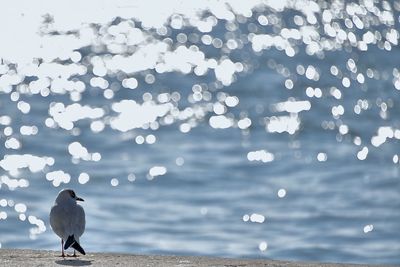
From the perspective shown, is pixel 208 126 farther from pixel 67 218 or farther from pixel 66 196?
pixel 67 218

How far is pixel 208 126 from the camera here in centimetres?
3356

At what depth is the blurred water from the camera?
2795 cm

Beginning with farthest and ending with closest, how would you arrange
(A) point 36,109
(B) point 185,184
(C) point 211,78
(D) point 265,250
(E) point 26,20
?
1. (E) point 26,20
2. (C) point 211,78
3. (A) point 36,109
4. (B) point 185,184
5. (D) point 265,250

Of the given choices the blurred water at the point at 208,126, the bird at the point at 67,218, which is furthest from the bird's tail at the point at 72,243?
the blurred water at the point at 208,126

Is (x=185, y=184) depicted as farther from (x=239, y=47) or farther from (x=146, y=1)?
(x=146, y=1)

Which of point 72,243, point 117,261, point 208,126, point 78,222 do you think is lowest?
point 117,261

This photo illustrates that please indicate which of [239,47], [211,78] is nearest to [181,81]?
[211,78]

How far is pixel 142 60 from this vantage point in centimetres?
3725

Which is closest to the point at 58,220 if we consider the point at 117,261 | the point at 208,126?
the point at 117,261

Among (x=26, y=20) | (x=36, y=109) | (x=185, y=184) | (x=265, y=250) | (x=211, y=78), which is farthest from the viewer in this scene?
(x=26, y=20)

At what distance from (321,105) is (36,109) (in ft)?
23.1

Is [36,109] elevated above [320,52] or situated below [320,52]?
below

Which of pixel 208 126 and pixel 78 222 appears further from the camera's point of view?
pixel 208 126

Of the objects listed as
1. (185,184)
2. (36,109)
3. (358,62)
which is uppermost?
(358,62)
